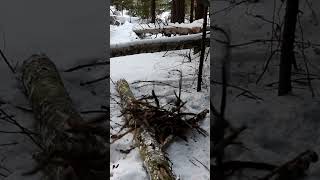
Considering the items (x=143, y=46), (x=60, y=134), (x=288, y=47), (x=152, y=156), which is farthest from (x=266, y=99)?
(x=143, y=46)

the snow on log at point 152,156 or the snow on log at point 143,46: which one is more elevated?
the snow on log at point 143,46

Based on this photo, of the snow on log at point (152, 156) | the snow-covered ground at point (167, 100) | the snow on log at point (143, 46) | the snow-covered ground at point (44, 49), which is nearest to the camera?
the snow-covered ground at point (44, 49)

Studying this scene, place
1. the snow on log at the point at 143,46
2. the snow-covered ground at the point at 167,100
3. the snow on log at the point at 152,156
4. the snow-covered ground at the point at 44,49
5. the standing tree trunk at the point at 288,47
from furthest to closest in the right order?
the snow on log at the point at 143,46 → the snow-covered ground at the point at 167,100 → the snow on log at the point at 152,156 → the standing tree trunk at the point at 288,47 → the snow-covered ground at the point at 44,49

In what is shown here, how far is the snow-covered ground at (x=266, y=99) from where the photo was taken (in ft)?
6.78

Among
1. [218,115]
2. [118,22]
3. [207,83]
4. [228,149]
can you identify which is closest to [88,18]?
[218,115]

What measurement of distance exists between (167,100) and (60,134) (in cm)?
310

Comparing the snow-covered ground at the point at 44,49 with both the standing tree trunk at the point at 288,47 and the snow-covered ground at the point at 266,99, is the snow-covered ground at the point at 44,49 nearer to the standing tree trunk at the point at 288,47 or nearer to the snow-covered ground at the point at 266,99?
the snow-covered ground at the point at 266,99

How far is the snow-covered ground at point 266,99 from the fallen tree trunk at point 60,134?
2.15ft

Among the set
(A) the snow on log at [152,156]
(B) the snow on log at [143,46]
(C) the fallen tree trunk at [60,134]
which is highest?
(B) the snow on log at [143,46]

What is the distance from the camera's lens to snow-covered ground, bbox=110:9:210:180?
11.4 feet

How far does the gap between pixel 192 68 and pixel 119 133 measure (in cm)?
235

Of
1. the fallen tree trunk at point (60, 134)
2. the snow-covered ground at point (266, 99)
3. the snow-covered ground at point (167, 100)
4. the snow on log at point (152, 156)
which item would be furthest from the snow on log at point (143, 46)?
the fallen tree trunk at point (60, 134)

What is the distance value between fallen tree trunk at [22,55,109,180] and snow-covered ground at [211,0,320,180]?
2.15 ft

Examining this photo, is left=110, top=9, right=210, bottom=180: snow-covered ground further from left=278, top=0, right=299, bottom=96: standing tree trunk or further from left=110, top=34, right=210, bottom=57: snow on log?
left=278, top=0, right=299, bottom=96: standing tree trunk
